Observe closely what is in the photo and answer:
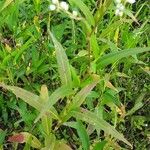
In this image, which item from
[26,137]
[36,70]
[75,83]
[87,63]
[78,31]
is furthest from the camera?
[78,31]

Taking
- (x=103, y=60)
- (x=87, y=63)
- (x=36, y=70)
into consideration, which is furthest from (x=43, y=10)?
(x=103, y=60)

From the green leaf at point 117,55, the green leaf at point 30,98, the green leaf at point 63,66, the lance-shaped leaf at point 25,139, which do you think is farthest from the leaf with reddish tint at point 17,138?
the green leaf at point 117,55

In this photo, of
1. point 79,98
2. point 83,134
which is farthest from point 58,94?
point 83,134

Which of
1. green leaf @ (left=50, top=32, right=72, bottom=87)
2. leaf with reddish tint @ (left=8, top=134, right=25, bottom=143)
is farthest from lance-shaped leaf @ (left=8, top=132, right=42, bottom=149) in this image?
green leaf @ (left=50, top=32, right=72, bottom=87)

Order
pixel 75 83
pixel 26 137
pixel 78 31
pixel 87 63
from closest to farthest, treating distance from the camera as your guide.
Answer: pixel 75 83 → pixel 26 137 → pixel 87 63 → pixel 78 31

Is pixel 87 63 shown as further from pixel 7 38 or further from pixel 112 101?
pixel 7 38

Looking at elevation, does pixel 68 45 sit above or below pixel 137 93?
above

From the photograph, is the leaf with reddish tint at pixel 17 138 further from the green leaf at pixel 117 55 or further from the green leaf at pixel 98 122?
the green leaf at pixel 117 55

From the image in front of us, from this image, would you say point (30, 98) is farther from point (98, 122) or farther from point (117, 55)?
point (117, 55)
